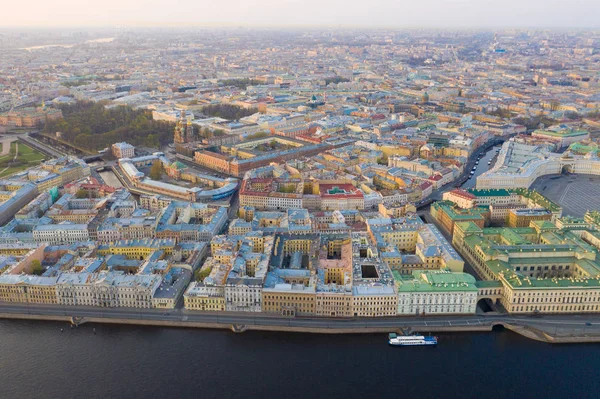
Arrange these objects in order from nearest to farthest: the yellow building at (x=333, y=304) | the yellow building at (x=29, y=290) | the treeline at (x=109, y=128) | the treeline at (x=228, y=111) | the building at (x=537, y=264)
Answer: the yellow building at (x=333, y=304)
the building at (x=537, y=264)
the yellow building at (x=29, y=290)
the treeline at (x=109, y=128)
the treeline at (x=228, y=111)

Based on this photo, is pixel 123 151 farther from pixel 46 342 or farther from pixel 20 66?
pixel 20 66

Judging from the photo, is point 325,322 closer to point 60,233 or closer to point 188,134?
point 60,233

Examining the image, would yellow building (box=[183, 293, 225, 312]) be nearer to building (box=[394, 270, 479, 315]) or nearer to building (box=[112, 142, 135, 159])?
building (box=[394, 270, 479, 315])

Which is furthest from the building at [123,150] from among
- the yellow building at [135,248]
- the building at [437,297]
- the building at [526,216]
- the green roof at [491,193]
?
the building at [526,216]

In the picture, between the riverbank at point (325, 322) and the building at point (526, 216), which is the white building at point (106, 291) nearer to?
the riverbank at point (325, 322)

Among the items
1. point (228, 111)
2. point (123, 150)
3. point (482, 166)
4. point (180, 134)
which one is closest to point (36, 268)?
point (123, 150)

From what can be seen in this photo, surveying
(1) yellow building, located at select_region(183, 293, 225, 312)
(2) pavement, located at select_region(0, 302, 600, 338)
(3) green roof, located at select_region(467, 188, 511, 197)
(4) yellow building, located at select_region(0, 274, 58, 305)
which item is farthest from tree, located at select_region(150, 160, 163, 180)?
(3) green roof, located at select_region(467, 188, 511, 197)
